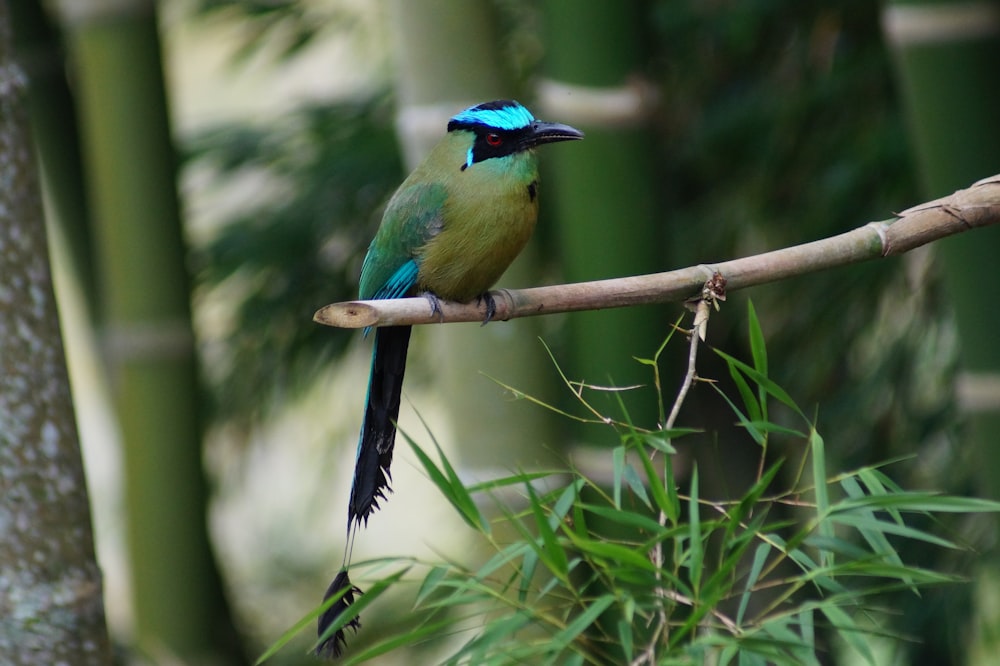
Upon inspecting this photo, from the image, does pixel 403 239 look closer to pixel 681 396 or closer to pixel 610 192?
pixel 610 192

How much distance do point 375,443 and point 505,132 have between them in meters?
0.53

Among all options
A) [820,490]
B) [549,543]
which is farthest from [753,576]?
[549,543]

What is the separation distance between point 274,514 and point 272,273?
1790 mm

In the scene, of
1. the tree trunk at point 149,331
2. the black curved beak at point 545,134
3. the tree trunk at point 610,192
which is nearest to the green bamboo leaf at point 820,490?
the black curved beak at point 545,134

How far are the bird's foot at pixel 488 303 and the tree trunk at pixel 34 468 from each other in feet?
1.86

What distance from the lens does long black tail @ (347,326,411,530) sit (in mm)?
1456

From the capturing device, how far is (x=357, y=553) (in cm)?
494


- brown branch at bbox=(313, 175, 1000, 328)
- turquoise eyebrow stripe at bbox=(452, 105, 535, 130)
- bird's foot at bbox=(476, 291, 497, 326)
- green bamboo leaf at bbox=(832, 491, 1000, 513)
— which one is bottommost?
green bamboo leaf at bbox=(832, 491, 1000, 513)

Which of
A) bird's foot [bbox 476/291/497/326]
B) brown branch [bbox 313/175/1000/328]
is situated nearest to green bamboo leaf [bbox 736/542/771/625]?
brown branch [bbox 313/175/1000/328]

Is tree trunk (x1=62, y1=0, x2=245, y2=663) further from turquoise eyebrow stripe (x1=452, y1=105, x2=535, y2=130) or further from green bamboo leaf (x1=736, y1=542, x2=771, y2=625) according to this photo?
green bamboo leaf (x1=736, y1=542, x2=771, y2=625)

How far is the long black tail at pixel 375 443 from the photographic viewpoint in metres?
1.41

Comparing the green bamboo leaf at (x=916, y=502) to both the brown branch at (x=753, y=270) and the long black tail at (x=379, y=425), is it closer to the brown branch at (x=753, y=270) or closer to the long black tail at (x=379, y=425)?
the brown branch at (x=753, y=270)

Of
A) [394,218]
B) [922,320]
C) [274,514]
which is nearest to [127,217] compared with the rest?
[394,218]

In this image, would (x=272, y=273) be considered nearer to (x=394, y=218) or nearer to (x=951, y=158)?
(x=394, y=218)
